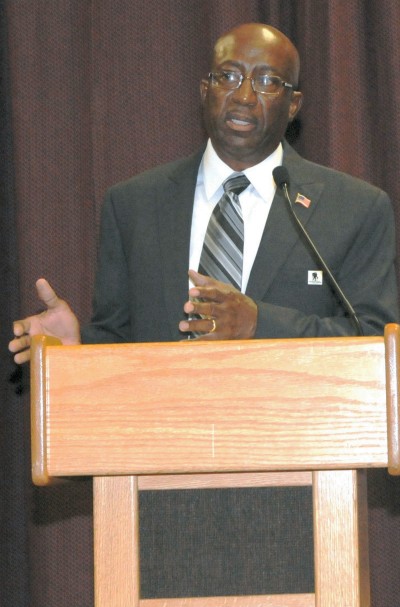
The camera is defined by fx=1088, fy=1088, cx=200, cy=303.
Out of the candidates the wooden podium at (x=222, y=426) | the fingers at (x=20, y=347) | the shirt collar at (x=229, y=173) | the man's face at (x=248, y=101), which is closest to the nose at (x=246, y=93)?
the man's face at (x=248, y=101)

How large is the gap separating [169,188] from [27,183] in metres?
0.63

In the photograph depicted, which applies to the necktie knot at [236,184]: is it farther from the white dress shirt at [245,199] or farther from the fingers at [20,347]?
the fingers at [20,347]

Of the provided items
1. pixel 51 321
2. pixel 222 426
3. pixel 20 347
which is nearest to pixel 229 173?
pixel 51 321

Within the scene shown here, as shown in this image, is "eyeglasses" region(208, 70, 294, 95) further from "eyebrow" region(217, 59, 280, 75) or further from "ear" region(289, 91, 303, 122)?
"ear" region(289, 91, 303, 122)

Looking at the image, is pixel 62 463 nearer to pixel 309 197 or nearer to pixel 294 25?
pixel 309 197

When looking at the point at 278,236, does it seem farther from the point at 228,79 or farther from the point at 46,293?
the point at 46,293

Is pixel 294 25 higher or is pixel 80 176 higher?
pixel 294 25

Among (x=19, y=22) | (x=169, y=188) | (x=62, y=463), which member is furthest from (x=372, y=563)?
(x=19, y=22)

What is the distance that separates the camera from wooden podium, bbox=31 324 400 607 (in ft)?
4.38

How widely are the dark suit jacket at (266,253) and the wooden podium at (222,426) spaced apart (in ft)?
2.15

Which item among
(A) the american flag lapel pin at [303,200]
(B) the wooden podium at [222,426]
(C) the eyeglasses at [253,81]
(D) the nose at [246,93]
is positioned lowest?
(B) the wooden podium at [222,426]

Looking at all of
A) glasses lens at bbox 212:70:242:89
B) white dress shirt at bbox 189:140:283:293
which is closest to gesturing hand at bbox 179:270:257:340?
white dress shirt at bbox 189:140:283:293

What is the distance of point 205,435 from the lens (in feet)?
4.43

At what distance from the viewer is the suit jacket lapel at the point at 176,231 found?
214 centimetres
